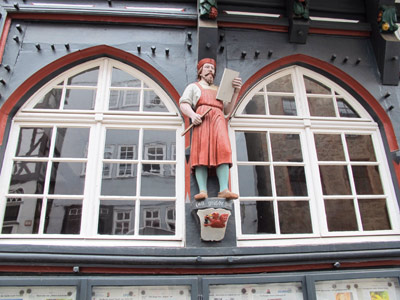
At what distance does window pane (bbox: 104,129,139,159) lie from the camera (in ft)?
A: 12.1

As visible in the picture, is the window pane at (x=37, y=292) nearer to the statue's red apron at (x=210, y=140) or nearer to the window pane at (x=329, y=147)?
the statue's red apron at (x=210, y=140)

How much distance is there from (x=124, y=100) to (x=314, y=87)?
7.81 ft

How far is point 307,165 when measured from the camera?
12.4ft

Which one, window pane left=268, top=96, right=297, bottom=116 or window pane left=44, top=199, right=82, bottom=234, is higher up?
window pane left=268, top=96, right=297, bottom=116

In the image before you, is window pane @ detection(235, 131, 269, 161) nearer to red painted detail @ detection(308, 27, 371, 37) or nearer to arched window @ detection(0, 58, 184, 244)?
arched window @ detection(0, 58, 184, 244)


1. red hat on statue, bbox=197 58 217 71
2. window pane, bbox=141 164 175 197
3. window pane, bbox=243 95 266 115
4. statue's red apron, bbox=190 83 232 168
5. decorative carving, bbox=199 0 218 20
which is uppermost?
decorative carving, bbox=199 0 218 20

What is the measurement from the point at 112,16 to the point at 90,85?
2.95 ft

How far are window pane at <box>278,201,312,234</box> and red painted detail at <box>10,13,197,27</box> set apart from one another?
2.45 meters

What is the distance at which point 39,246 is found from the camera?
10.2 ft

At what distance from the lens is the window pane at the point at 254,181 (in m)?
3.65

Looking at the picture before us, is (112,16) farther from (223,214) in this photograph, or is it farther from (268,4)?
(223,214)

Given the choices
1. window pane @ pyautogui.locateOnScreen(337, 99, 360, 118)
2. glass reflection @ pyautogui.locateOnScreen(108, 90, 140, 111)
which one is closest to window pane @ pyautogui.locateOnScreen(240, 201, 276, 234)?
window pane @ pyautogui.locateOnScreen(337, 99, 360, 118)

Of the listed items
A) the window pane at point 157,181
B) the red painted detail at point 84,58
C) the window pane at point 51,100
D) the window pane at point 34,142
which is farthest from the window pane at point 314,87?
the window pane at point 34,142

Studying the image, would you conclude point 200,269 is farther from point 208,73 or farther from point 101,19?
point 101,19
